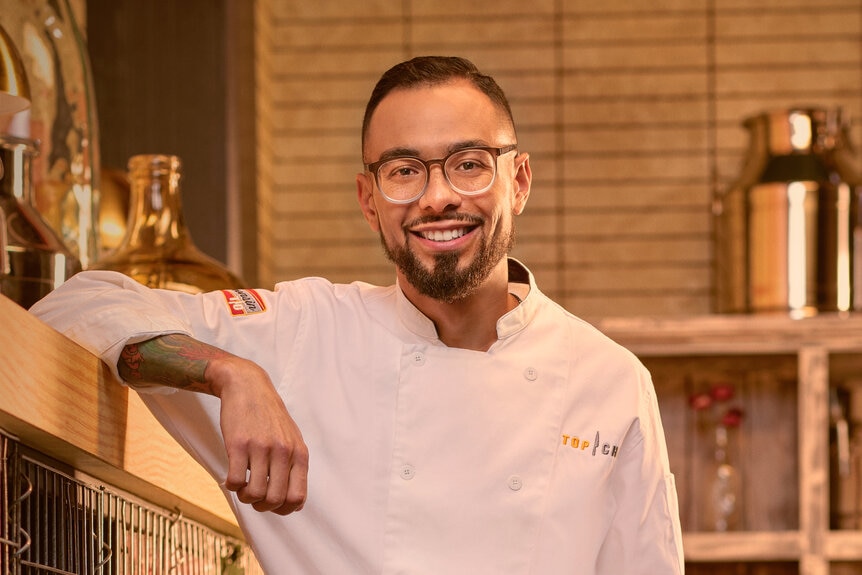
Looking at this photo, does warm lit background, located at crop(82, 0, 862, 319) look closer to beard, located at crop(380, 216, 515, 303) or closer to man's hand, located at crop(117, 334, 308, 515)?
beard, located at crop(380, 216, 515, 303)

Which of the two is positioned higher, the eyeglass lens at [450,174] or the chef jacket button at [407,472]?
the eyeglass lens at [450,174]

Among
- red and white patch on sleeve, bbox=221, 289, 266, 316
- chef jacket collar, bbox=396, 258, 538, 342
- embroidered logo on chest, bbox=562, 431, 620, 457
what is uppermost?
red and white patch on sleeve, bbox=221, 289, 266, 316

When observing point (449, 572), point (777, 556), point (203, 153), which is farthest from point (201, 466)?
point (777, 556)

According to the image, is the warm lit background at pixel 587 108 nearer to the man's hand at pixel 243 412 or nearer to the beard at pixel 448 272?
the beard at pixel 448 272

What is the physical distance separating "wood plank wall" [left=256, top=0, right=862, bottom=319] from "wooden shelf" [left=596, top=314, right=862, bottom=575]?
0.55 metres

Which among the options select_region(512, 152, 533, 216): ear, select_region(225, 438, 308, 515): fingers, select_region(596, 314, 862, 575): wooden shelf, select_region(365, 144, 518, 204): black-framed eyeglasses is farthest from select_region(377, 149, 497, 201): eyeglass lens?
select_region(596, 314, 862, 575): wooden shelf

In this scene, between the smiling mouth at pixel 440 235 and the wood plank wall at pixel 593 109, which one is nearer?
the smiling mouth at pixel 440 235

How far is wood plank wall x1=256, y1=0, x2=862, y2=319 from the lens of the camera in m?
4.16

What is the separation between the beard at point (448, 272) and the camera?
63.2 inches

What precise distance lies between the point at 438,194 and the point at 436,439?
0.30 m

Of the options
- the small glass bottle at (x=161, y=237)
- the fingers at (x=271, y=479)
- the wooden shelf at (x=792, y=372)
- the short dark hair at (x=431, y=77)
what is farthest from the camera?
the wooden shelf at (x=792, y=372)

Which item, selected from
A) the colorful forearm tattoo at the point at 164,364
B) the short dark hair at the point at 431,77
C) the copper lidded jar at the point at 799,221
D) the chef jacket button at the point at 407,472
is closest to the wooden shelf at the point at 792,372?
the copper lidded jar at the point at 799,221

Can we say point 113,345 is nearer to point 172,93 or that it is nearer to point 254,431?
point 254,431

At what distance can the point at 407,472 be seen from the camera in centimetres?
156
